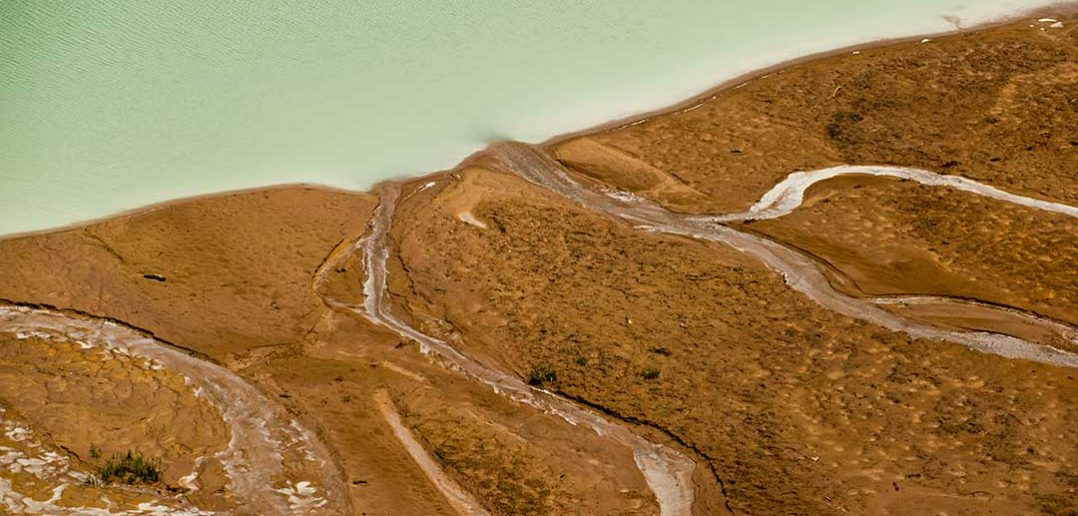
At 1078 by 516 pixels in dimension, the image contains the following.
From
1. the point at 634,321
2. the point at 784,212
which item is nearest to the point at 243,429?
the point at 634,321

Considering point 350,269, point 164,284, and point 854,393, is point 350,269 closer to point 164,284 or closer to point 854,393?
point 164,284

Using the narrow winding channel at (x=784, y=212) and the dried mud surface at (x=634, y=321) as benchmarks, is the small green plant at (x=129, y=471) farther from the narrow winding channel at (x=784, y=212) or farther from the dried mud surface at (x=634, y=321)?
the narrow winding channel at (x=784, y=212)

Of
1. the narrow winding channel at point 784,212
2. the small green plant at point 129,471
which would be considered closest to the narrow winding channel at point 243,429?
the small green plant at point 129,471

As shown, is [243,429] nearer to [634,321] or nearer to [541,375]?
[541,375]

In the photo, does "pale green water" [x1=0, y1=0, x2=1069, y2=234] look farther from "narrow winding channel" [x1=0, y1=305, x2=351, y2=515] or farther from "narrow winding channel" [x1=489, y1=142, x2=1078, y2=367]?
"narrow winding channel" [x1=0, y1=305, x2=351, y2=515]

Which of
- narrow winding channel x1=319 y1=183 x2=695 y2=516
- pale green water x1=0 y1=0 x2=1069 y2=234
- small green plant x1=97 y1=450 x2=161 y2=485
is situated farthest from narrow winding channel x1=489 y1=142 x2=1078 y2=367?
small green plant x1=97 y1=450 x2=161 y2=485

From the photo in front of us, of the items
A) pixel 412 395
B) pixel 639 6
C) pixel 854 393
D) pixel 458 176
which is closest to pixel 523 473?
pixel 412 395
